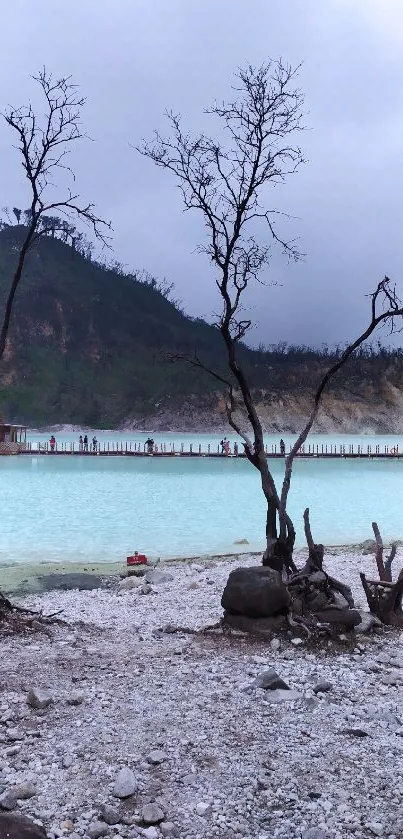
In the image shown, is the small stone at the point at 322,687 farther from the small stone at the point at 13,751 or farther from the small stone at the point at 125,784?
the small stone at the point at 13,751

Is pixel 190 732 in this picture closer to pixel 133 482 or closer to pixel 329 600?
pixel 329 600

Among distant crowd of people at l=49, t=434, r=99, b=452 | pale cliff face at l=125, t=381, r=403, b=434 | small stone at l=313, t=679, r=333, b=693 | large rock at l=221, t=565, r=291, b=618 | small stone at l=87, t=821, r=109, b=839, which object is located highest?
pale cliff face at l=125, t=381, r=403, b=434

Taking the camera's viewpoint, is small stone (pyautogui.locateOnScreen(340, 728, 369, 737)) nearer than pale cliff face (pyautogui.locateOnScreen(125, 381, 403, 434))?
Yes

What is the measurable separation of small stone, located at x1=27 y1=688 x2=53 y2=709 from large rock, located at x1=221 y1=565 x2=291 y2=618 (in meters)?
2.38

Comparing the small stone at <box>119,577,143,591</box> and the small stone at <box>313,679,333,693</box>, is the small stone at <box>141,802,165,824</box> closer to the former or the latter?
the small stone at <box>313,679,333,693</box>

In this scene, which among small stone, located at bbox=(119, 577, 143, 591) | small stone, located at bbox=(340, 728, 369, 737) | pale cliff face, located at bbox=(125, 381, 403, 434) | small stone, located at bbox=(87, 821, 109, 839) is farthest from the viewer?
pale cliff face, located at bbox=(125, 381, 403, 434)

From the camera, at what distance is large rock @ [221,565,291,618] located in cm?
707

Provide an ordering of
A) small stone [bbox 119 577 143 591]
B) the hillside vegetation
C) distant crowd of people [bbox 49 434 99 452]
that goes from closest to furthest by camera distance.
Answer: small stone [bbox 119 577 143 591], distant crowd of people [bbox 49 434 99 452], the hillside vegetation

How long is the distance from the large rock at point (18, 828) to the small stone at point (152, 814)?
55 cm

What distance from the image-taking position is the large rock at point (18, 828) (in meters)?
3.62

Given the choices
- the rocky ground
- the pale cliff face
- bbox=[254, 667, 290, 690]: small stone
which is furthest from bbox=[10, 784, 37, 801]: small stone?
the pale cliff face

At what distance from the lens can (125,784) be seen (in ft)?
13.6

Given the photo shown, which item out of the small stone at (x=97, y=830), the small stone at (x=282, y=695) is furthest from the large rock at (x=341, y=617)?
the small stone at (x=97, y=830)

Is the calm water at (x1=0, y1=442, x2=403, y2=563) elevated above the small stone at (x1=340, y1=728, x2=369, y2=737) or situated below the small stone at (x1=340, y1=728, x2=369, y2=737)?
below
